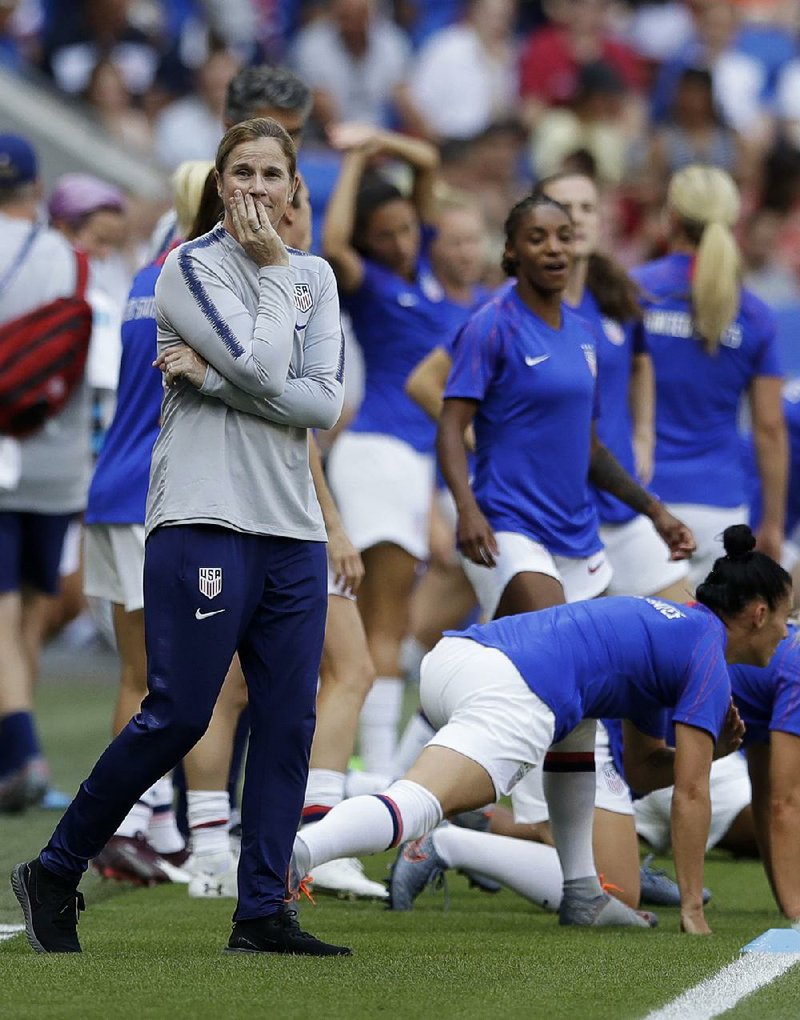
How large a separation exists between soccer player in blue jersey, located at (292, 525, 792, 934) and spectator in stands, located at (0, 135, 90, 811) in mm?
3077

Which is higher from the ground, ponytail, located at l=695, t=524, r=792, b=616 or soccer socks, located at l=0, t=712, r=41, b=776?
ponytail, located at l=695, t=524, r=792, b=616

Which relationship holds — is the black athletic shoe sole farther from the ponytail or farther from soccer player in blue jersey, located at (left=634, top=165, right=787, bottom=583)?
soccer player in blue jersey, located at (left=634, top=165, right=787, bottom=583)

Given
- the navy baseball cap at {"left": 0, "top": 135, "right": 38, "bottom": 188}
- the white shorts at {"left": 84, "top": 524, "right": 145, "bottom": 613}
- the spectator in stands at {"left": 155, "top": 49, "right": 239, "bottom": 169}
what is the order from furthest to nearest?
the spectator in stands at {"left": 155, "top": 49, "right": 239, "bottom": 169}
the navy baseball cap at {"left": 0, "top": 135, "right": 38, "bottom": 188}
the white shorts at {"left": 84, "top": 524, "right": 145, "bottom": 613}

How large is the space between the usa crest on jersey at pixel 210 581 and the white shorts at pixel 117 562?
1807 mm

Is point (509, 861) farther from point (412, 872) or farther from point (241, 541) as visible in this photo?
point (241, 541)

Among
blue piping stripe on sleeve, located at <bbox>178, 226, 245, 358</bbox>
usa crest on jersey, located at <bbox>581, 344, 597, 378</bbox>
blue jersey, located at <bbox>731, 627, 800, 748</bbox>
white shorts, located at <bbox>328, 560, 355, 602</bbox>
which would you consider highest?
blue piping stripe on sleeve, located at <bbox>178, 226, 245, 358</bbox>

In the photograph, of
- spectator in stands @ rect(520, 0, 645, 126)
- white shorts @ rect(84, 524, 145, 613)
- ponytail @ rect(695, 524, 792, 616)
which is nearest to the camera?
ponytail @ rect(695, 524, 792, 616)

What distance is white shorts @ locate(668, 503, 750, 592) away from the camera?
8492 millimetres

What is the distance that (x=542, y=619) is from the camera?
19.0 feet

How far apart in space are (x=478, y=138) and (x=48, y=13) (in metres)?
3.98

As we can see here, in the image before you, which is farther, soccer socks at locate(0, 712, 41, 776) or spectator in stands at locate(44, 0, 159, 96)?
spectator in stands at locate(44, 0, 159, 96)

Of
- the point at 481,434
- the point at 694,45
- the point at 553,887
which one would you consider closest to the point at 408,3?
the point at 694,45

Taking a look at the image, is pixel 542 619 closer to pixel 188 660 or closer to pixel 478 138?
pixel 188 660

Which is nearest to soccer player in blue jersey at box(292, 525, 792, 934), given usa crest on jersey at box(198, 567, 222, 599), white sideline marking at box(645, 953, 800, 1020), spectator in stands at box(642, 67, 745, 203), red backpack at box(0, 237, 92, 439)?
white sideline marking at box(645, 953, 800, 1020)
